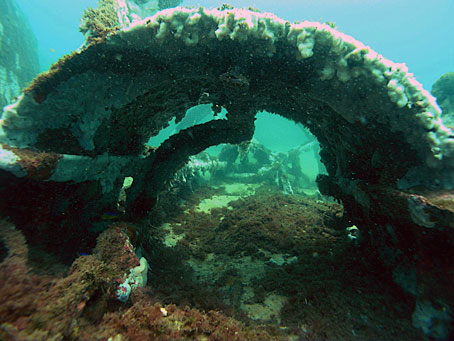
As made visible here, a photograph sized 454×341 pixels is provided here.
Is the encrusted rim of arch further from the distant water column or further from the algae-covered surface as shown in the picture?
the distant water column

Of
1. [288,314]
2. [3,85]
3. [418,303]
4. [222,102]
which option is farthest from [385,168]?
[3,85]

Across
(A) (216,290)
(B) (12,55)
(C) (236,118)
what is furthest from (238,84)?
(B) (12,55)

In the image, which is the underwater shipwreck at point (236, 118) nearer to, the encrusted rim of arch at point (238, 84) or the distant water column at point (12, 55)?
the encrusted rim of arch at point (238, 84)

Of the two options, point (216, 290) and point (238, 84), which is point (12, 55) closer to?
point (238, 84)

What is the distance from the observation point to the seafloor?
6.81 ft

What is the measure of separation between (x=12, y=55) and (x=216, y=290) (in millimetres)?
25801

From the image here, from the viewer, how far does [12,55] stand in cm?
1784

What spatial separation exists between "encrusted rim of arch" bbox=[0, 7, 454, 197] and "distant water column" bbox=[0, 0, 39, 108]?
17.8 metres

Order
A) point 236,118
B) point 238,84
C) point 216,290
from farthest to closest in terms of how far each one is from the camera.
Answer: point 236,118, point 216,290, point 238,84

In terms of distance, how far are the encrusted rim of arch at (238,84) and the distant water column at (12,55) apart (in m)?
17.8

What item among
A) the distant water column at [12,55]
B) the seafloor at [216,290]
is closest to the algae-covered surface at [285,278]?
the seafloor at [216,290]

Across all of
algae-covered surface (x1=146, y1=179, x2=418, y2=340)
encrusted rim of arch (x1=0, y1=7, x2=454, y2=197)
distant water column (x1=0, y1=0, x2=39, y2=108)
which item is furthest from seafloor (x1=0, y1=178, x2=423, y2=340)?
distant water column (x1=0, y1=0, x2=39, y2=108)

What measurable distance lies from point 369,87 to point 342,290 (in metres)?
3.40

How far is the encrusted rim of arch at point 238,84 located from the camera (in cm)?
301
